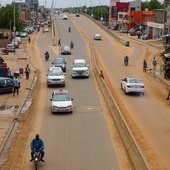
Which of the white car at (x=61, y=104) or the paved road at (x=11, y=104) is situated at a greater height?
the white car at (x=61, y=104)

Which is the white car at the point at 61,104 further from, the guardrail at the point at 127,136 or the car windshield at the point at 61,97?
the guardrail at the point at 127,136

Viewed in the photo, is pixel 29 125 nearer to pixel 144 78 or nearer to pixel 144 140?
pixel 144 140

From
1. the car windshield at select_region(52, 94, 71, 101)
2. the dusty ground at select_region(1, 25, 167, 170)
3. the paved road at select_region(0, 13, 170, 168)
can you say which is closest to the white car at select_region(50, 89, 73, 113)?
the car windshield at select_region(52, 94, 71, 101)

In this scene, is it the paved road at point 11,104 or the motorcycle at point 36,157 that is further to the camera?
the paved road at point 11,104

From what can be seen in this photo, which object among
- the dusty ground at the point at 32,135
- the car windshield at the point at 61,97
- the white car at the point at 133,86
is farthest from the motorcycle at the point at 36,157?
the white car at the point at 133,86

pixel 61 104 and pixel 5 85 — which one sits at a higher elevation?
pixel 5 85

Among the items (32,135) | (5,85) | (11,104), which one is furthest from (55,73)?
(32,135)

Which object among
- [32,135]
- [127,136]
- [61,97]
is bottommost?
[32,135]

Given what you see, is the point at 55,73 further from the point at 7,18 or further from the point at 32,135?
the point at 7,18

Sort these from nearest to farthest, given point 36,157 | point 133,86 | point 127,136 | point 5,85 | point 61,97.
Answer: point 36,157 < point 127,136 < point 61,97 < point 133,86 < point 5,85

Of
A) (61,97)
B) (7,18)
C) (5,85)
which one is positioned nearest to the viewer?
(61,97)

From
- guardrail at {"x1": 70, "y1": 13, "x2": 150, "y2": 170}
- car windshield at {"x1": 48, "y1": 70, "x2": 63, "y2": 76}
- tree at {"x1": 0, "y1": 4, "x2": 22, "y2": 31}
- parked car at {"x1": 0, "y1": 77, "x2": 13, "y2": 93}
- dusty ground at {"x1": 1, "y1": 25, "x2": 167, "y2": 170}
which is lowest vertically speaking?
dusty ground at {"x1": 1, "y1": 25, "x2": 167, "y2": 170}

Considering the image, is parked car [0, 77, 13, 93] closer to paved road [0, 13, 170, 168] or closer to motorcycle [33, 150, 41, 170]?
paved road [0, 13, 170, 168]

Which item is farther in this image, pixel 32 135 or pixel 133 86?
pixel 133 86
